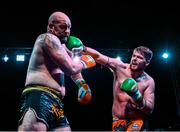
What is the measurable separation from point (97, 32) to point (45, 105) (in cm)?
433

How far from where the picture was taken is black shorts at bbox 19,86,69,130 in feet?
6.74

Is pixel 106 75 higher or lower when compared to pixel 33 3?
lower

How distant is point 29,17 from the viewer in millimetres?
5938

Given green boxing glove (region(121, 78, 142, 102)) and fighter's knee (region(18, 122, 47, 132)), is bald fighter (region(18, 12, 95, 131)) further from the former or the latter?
green boxing glove (region(121, 78, 142, 102))

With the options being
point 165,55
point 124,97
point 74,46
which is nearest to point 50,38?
point 74,46

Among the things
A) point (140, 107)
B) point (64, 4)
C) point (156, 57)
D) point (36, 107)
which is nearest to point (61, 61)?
point (36, 107)

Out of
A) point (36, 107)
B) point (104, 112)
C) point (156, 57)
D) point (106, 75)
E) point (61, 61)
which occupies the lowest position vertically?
point (104, 112)

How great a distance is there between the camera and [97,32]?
630cm

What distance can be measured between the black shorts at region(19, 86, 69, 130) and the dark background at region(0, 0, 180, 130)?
335 centimetres

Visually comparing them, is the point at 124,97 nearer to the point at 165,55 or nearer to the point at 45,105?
the point at 45,105

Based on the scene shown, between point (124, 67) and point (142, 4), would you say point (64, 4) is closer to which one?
point (142, 4)

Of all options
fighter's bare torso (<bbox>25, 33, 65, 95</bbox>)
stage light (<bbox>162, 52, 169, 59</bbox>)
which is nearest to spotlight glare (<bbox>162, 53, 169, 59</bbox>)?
stage light (<bbox>162, 52, 169, 59</bbox>)

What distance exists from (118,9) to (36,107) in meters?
4.08

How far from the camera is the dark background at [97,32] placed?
572 cm
